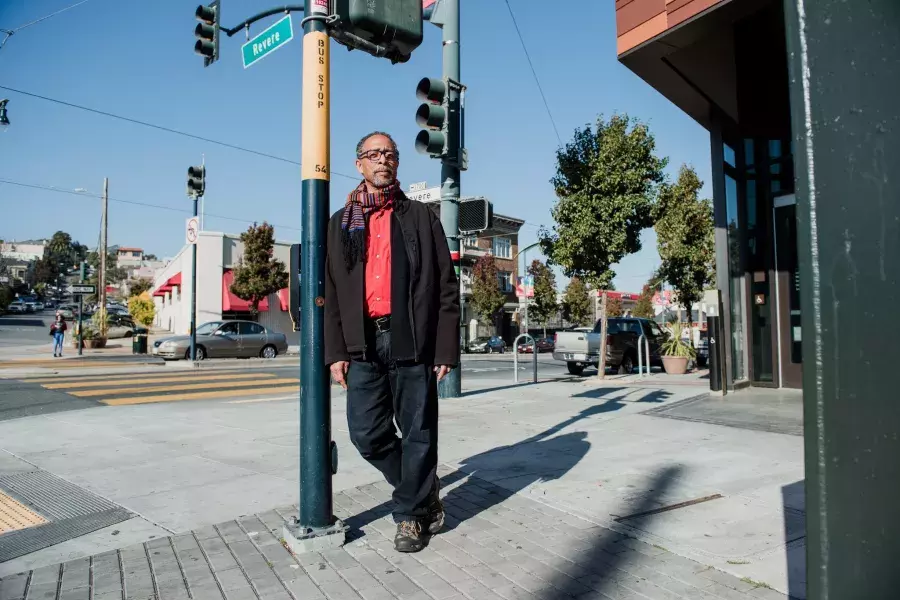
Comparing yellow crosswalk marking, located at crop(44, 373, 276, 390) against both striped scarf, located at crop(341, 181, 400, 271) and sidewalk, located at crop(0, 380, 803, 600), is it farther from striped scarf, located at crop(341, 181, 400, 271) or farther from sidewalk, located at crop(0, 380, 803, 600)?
striped scarf, located at crop(341, 181, 400, 271)

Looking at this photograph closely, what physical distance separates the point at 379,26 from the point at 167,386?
31.7ft

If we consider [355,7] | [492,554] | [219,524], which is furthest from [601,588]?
[355,7]

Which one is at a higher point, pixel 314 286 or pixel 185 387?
pixel 314 286

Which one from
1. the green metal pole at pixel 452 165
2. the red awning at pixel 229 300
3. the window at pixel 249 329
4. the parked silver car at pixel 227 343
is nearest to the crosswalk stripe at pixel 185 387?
the green metal pole at pixel 452 165

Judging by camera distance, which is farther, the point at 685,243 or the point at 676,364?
the point at 685,243

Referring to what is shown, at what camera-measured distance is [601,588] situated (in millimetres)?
2584

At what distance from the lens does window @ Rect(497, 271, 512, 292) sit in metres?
48.2

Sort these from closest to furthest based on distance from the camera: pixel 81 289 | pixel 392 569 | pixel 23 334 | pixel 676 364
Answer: pixel 392 569 < pixel 676 364 < pixel 81 289 < pixel 23 334

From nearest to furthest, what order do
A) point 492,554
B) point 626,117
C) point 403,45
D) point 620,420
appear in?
point 492,554 → point 403,45 → point 620,420 → point 626,117

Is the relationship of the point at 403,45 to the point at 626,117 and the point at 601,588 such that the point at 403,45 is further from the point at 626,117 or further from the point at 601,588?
the point at 626,117

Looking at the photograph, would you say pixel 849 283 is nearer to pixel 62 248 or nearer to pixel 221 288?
pixel 221 288

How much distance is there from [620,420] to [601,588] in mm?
4512

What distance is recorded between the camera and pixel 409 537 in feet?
9.91

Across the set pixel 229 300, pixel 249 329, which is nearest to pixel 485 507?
pixel 249 329
